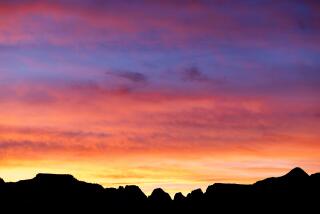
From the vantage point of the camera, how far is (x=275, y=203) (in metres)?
150

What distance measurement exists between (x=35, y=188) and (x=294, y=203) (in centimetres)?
8682

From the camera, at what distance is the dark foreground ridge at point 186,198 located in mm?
146375

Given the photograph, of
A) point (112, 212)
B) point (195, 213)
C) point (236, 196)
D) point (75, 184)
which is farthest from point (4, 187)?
point (236, 196)

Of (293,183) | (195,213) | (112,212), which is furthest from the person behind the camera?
(112,212)

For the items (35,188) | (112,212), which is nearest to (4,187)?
(35,188)

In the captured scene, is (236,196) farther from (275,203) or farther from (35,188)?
(35,188)

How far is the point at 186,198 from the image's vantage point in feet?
655

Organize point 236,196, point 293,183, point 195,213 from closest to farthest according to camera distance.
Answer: point 293,183
point 236,196
point 195,213

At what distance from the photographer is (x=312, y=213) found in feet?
453

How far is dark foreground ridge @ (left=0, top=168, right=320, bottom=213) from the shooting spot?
5763 inches

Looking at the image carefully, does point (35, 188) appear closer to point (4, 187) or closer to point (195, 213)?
point (4, 187)

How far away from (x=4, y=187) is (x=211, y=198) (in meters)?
68.5

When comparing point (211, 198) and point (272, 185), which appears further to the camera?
point (211, 198)

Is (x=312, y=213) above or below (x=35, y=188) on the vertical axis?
below
